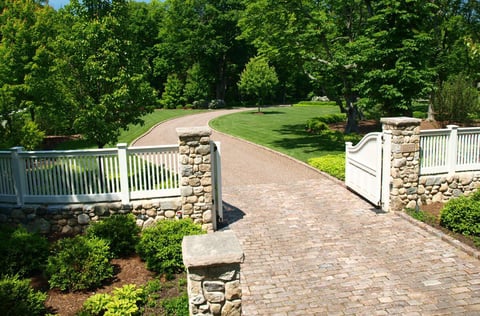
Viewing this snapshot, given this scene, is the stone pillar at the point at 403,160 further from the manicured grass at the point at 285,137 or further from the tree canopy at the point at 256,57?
the manicured grass at the point at 285,137

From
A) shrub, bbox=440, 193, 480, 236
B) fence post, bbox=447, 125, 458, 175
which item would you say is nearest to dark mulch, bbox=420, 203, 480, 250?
shrub, bbox=440, 193, 480, 236

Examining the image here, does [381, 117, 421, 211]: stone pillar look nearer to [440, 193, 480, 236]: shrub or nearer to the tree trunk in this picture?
[440, 193, 480, 236]: shrub

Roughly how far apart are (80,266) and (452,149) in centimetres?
910

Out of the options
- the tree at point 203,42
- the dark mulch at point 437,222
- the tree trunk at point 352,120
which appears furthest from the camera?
the tree at point 203,42

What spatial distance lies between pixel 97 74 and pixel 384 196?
813 centimetres

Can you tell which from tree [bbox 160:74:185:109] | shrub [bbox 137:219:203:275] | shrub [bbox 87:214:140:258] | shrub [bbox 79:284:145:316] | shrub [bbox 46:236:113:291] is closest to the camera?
shrub [bbox 79:284:145:316]

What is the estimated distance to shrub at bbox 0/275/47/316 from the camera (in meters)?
5.72

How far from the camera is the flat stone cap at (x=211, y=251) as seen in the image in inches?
168

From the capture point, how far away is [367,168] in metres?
11.1

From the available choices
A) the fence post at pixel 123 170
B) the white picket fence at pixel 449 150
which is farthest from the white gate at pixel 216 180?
the white picket fence at pixel 449 150

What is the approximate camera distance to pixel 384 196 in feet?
34.1

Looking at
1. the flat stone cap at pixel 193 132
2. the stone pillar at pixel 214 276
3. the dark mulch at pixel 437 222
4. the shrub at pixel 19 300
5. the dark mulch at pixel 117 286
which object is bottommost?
the dark mulch at pixel 117 286

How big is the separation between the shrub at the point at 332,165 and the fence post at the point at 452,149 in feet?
10.7

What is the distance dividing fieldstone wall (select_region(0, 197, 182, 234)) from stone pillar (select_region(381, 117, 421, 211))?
201 inches
